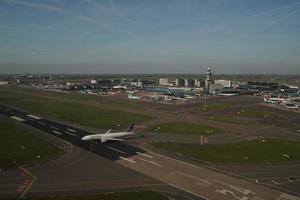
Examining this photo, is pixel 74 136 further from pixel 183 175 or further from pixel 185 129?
pixel 183 175

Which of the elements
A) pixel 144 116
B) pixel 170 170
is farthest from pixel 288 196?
Answer: pixel 144 116

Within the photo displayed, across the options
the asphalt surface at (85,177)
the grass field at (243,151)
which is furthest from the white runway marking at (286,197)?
the grass field at (243,151)

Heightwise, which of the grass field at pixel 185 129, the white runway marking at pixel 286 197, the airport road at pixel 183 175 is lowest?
the white runway marking at pixel 286 197

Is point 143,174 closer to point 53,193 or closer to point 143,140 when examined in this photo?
point 53,193

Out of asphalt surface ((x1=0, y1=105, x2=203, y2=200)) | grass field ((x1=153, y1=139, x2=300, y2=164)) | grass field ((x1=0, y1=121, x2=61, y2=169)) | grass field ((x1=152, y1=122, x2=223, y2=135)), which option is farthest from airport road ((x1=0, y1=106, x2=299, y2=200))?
grass field ((x1=152, y1=122, x2=223, y2=135))

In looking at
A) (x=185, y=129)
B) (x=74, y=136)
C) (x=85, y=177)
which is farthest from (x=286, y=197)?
(x=74, y=136)

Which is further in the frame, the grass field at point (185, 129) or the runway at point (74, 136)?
the grass field at point (185, 129)

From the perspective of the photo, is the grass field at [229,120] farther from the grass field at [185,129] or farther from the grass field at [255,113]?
the grass field at [185,129]
